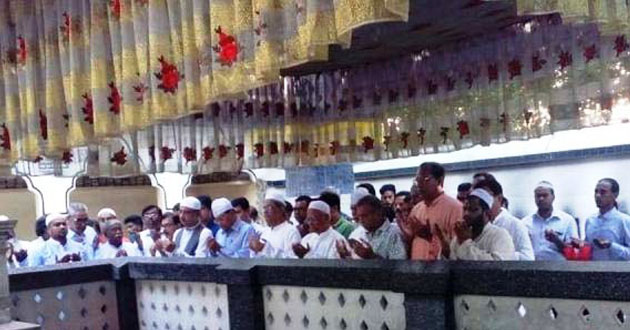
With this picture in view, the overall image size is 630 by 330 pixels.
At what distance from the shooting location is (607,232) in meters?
4.79

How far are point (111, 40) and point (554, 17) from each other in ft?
8.98

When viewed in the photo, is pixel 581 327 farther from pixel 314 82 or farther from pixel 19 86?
pixel 314 82

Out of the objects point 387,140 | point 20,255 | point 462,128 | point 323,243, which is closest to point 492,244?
point 323,243

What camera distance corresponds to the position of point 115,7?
8.92 feet

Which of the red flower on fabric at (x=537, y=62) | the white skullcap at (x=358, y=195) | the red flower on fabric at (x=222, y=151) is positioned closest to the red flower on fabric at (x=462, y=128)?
the red flower on fabric at (x=537, y=62)

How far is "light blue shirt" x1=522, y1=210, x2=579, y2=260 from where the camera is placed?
16.3ft

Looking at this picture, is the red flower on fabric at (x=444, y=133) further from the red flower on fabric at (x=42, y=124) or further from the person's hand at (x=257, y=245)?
the red flower on fabric at (x=42, y=124)

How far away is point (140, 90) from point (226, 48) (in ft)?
2.07

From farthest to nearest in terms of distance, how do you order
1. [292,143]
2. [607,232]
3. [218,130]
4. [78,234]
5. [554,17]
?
1. [78,234]
2. [292,143]
3. [218,130]
4. [607,232]
5. [554,17]

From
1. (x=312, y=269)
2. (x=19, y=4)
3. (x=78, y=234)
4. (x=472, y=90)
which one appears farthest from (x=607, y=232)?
(x=78, y=234)

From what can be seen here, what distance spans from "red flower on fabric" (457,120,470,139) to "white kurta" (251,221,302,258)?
146 cm

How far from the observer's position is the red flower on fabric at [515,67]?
4480 mm

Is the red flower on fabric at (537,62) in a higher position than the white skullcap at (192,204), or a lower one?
higher

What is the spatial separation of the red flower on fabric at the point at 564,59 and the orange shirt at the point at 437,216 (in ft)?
3.86
